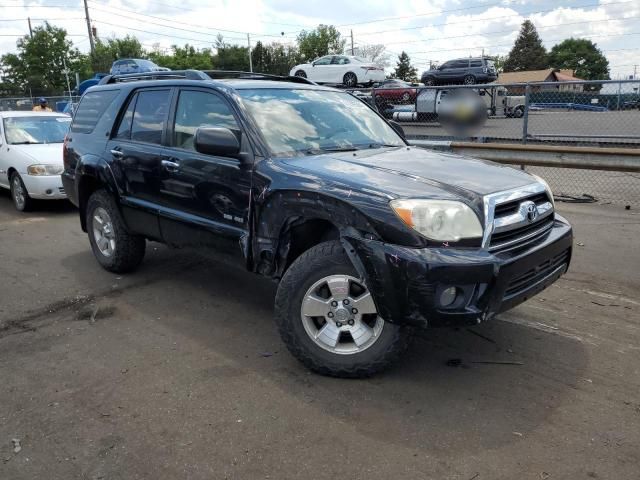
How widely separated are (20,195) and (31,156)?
0.68 metres

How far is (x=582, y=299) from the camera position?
15.6ft

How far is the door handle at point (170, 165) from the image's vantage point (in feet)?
14.6

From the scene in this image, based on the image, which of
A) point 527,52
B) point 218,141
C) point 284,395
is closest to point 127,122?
point 218,141

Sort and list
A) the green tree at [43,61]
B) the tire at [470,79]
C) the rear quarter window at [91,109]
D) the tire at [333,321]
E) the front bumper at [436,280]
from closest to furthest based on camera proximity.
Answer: the front bumper at [436,280], the tire at [333,321], the rear quarter window at [91,109], the tire at [470,79], the green tree at [43,61]

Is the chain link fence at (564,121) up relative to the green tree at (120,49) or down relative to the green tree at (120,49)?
down

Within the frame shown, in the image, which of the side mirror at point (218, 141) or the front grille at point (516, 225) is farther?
the side mirror at point (218, 141)

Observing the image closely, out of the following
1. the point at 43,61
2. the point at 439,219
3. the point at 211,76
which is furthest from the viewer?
the point at 43,61

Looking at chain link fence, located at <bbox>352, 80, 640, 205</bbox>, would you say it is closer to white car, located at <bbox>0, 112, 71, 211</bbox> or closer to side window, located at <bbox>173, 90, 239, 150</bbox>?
side window, located at <bbox>173, 90, 239, 150</bbox>

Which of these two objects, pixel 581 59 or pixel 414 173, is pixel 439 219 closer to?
pixel 414 173

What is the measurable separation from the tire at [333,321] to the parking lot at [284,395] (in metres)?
0.15

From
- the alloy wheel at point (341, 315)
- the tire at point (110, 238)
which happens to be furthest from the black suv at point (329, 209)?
the tire at point (110, 238)

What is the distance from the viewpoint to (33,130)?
9.63 m

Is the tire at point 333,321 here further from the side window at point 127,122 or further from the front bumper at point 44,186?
the front bumper at point 44,186

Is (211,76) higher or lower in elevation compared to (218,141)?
higher
